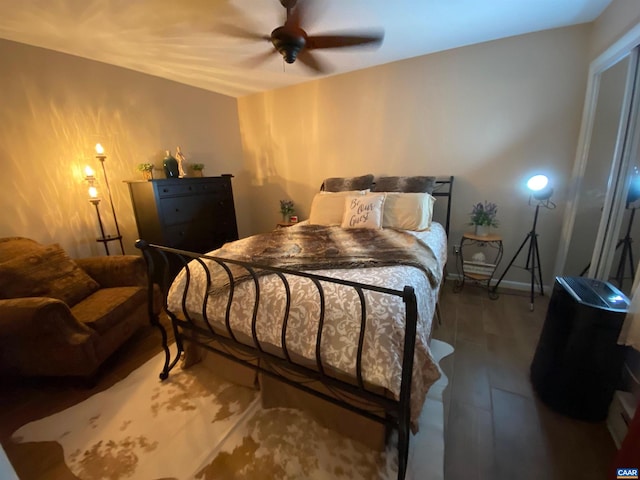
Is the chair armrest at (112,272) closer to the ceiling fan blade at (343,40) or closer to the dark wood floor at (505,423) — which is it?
the ceiling fan blade at (343,40)

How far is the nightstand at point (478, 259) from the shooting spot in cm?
261

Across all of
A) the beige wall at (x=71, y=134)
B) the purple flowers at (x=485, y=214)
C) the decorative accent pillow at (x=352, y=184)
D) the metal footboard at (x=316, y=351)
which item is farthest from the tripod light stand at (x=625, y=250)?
the beige wall at (x=71, y=134)

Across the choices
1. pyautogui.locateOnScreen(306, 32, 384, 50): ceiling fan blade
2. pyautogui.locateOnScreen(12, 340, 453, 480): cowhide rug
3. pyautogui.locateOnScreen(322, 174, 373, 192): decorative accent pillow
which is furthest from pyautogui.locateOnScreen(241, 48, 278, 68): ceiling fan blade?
pyautogui.locateOnScreen(12, 340, 453, 480): cowhide rug

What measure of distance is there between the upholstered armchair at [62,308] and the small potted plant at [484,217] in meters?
3.13

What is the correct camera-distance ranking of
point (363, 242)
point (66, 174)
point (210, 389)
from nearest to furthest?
point (210, 389) < point (363, 242) < point (66, 174)

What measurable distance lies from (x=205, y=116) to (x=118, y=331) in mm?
2910

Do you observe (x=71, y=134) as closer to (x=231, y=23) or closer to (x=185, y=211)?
(x=185, y=211)

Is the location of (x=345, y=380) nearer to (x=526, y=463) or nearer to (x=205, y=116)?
(x=526, y=463)

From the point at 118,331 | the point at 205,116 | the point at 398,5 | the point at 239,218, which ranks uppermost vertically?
the point at 398,5

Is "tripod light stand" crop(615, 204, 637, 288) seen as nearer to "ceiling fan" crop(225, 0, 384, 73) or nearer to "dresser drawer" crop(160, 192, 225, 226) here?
"ceiling fan" crop(225, 0, 384, 73)

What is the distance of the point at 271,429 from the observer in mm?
1387

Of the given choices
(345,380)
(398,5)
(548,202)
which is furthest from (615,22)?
(345,380)

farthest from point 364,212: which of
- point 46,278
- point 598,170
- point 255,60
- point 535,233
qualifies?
point 46,278

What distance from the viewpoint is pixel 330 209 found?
2768 millimetres
